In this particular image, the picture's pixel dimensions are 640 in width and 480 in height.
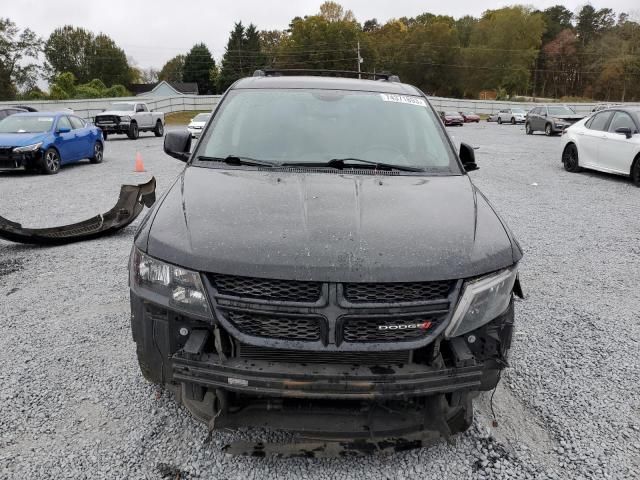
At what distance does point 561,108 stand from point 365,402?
104 feet

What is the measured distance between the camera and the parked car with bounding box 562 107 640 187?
1137 cm

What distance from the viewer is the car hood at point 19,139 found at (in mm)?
12531

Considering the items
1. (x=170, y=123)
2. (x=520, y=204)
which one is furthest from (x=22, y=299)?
(x=170, y=123)

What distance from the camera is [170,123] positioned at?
133 ft

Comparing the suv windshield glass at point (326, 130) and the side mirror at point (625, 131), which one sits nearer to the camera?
the suv windshield glass at point (326, 130)

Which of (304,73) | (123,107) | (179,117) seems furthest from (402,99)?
(179,117)

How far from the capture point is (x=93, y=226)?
6.61 m

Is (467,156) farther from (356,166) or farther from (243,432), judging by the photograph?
(243,432)

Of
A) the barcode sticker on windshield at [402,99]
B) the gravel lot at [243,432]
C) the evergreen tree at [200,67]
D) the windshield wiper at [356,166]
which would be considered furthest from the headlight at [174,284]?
the evergreen tree at [200,67]

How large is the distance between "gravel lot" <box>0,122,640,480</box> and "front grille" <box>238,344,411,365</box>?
1.76ft

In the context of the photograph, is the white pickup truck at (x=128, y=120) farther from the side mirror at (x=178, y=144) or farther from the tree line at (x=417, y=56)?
the tree line at (x=417, y=56)

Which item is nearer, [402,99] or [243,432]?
[243,432]

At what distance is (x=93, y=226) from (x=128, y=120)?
2003cm

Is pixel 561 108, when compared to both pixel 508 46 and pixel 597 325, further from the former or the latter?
pixel 508 46
